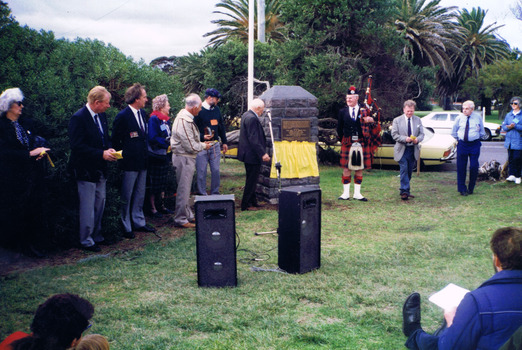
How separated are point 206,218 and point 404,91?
12.6 m

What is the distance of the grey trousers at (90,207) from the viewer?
638 centimetres

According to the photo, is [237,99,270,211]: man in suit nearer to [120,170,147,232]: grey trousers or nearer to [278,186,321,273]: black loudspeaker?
[120,170,147,232]: grey trousers

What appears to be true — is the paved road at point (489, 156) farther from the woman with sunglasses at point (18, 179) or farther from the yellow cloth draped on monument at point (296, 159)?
the woman with sunglasses at point (18, 179)

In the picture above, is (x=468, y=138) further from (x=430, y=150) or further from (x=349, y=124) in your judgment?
(x=430, y=150)

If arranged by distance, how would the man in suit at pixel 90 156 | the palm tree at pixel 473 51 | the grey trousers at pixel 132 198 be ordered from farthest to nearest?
the palm tree at pixel 473 51
the grey trousers at pixel 132 198
the man in suit at pixel 90 156

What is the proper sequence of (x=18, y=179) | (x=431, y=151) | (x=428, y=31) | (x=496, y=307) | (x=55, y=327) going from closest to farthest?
(x=55, y=327), (x=496, y=307), (x=18, y=179), (x=431, y=151), (x=428, y=31)

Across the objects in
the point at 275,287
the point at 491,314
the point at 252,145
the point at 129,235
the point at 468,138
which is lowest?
the point at 275,287

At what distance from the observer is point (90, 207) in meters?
6.41

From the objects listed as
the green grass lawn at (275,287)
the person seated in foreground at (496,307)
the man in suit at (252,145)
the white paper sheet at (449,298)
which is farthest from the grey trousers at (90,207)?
the person seated in foreground at (496,307)

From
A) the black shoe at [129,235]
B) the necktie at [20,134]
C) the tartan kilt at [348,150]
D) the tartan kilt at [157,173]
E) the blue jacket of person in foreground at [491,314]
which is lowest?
the black shoe at [129,235]

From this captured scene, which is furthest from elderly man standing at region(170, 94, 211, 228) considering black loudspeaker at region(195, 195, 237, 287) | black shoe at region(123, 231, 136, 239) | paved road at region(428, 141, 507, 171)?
paved road at region(428, 141, 507, 171)

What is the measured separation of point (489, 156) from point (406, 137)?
30.8ft

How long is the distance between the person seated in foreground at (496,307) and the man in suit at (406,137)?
7340mm

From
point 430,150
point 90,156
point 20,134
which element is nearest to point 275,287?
point 90,156
